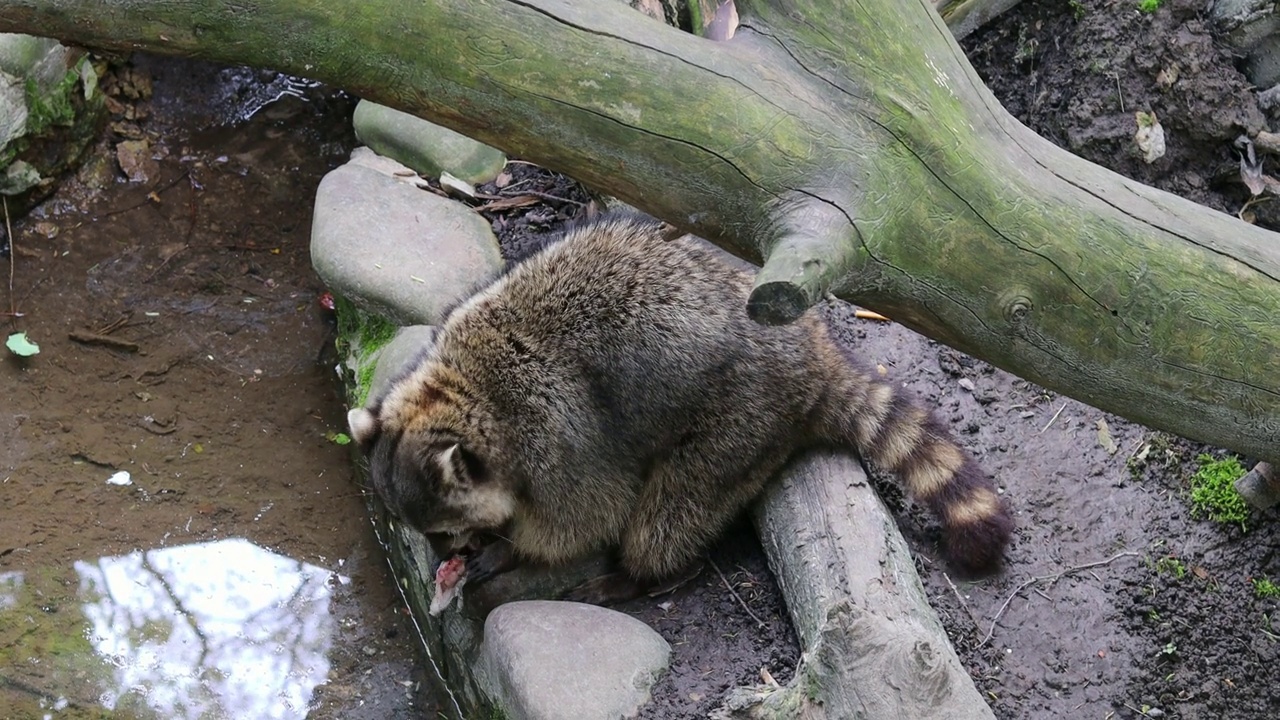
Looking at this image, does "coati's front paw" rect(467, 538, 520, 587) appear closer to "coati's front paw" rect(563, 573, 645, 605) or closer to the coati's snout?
the coati's snout

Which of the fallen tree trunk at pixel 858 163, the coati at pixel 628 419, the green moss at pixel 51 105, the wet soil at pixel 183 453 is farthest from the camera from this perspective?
the green moss at pixel 51 105

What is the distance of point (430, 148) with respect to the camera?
5223mm

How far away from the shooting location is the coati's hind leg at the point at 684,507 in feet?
12.4

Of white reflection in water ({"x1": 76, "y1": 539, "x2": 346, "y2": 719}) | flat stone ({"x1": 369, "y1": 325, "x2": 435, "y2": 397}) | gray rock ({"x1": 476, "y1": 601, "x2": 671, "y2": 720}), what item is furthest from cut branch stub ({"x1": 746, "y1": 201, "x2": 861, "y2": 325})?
white reflection in water ({"x1": 76, "y1": 539, "x2": 346, "y2": 719})

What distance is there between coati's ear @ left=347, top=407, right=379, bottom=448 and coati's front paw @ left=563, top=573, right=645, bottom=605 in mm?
843

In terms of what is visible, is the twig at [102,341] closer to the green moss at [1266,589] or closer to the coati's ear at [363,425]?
the coati's ear at [363,425]

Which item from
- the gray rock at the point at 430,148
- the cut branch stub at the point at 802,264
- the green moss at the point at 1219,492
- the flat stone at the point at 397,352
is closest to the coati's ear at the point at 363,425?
the flat stone at the point at 397,352

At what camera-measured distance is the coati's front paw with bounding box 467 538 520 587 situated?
410 centimetres

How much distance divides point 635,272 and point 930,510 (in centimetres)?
121

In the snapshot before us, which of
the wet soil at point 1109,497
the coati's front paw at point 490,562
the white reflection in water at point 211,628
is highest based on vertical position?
the wet soil at point 1109,497

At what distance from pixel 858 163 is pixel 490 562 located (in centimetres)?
210

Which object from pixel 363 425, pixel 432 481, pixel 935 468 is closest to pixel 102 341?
pixel 363 425

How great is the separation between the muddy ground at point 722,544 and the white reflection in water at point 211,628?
8cm

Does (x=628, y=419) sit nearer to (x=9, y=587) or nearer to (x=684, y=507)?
(x=684, y=507)
